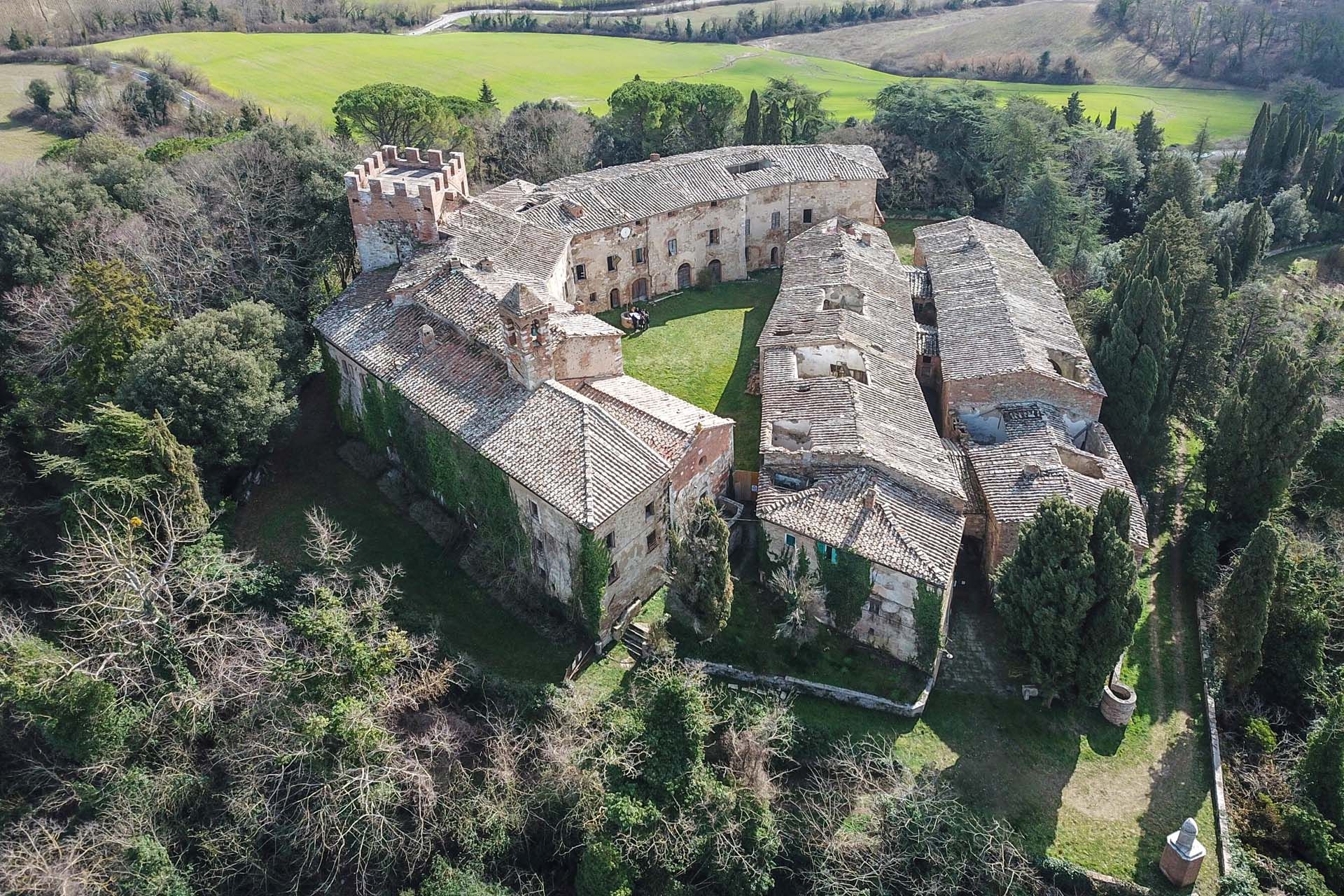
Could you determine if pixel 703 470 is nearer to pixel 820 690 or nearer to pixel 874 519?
pixel 874 519

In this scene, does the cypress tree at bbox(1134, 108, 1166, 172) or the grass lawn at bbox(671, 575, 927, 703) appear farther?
the cypress tree at bbox(1134, 108, 1166, 172)

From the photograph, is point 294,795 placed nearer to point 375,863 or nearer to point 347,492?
point 375,863

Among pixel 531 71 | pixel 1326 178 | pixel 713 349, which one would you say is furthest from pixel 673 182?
pixel 1326 178

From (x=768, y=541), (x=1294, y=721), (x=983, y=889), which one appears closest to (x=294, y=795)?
(x=768, y=541)

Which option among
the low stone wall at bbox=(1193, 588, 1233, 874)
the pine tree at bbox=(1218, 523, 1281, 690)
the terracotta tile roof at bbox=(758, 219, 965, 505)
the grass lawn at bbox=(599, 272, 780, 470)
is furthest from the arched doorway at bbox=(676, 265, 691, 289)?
the pine tree at bbox=(1218, 523, 1281, 690)

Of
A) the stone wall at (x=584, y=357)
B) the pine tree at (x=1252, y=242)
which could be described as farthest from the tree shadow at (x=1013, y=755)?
the pine tree at (x=1252, y=242)

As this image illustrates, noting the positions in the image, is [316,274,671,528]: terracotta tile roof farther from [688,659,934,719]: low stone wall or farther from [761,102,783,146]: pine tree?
[761,102,783,146]: pine tree
